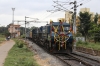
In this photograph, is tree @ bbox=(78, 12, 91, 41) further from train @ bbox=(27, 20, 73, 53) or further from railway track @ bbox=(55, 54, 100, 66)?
railway track @ bbox=(55, 54, 100, 66)

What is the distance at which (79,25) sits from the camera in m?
45.4

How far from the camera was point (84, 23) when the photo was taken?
147ft

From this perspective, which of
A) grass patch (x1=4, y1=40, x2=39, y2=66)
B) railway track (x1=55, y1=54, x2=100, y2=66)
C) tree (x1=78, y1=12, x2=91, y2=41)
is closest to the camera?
grass patch (x1=4, y1=40, x2=39, y2=66)

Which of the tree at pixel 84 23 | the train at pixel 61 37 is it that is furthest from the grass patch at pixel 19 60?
the tree at pixel 84 23

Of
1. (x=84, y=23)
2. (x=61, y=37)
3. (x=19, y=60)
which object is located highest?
(x=84, y=23)

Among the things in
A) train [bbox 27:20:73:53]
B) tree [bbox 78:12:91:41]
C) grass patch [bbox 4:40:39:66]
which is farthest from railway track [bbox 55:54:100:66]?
tree [bbox 78:12:91:41]

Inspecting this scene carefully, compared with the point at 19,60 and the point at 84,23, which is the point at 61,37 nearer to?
the point at 19,60

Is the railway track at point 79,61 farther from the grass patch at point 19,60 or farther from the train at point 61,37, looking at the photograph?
the train at point 61,37

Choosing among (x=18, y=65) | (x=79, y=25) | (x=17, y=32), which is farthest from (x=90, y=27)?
(x=17, y=32)

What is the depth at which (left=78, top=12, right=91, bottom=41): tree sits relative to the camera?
44000mm

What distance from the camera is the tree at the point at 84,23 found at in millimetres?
44000

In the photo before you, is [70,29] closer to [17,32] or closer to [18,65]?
[18,65]

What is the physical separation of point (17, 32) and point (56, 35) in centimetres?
10946

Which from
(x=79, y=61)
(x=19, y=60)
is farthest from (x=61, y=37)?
(x=19, y=60)
